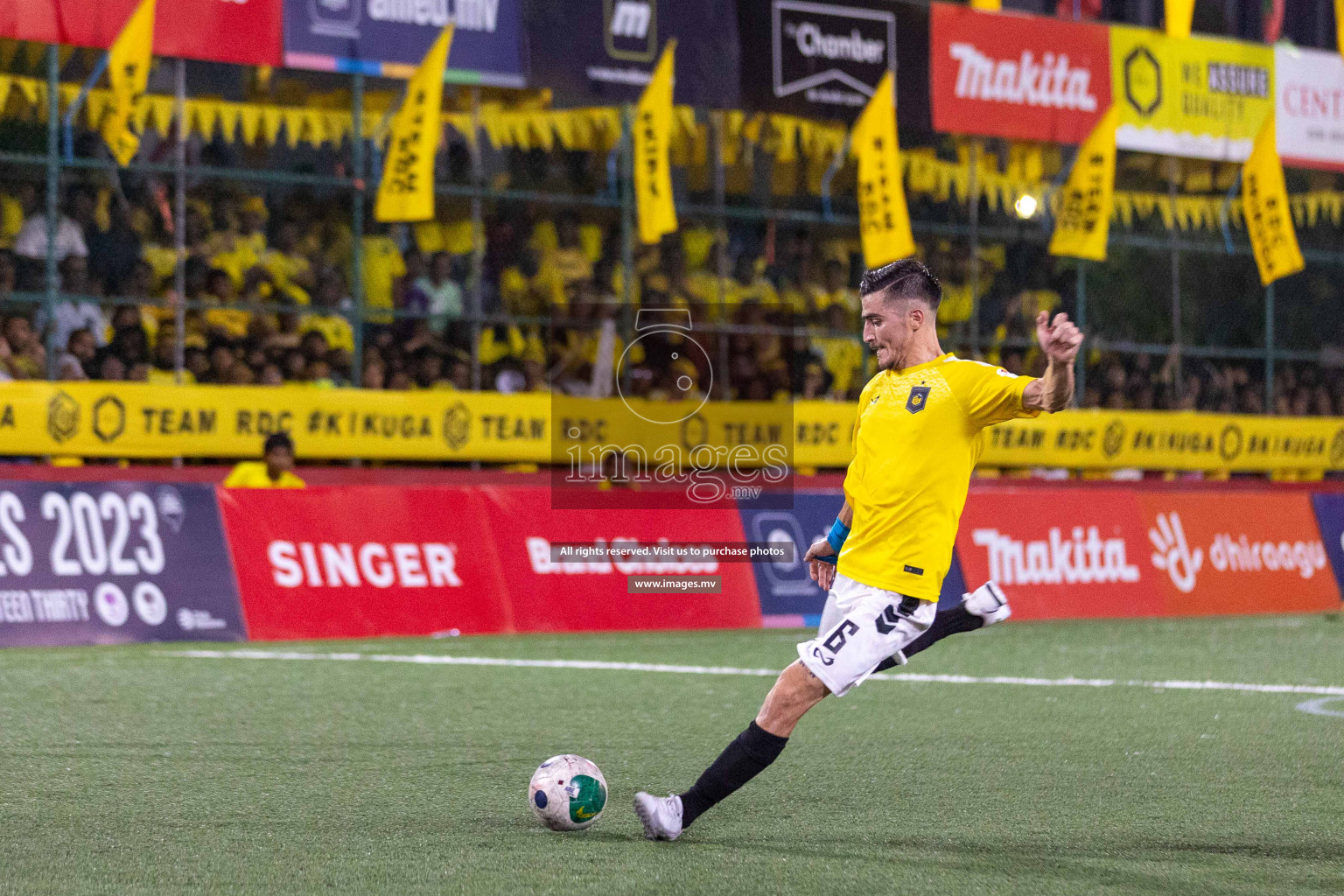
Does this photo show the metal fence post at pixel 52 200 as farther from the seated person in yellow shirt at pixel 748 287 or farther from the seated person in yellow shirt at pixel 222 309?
the seated person in yellow shirt at pixel 748 287

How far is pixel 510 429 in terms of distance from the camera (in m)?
18.0

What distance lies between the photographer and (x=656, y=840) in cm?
623

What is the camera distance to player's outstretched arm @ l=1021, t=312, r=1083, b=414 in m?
5.60

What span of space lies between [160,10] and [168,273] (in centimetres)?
268

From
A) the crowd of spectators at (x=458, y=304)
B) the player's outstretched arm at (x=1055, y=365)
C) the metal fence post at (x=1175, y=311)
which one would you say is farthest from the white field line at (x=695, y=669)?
the metal fence post at (x=1175, y=311)

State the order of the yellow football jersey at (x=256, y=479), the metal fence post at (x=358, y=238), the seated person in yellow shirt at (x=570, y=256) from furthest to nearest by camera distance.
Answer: the seated person in yellow shirt at (x=570, y=256) → the metal fence post at (x=358, y=238) → the yellow football jersey at (x=256, y=479)

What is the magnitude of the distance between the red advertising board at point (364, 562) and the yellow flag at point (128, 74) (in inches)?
132

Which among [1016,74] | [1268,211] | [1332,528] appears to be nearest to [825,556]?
[1332,528]

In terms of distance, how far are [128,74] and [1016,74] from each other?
34.3 ft

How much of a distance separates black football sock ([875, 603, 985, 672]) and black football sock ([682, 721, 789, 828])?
49cm

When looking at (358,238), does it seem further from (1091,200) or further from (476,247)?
(1091,200)

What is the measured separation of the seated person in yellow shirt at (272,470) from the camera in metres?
15.4

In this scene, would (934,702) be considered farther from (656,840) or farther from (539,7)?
(539,7)

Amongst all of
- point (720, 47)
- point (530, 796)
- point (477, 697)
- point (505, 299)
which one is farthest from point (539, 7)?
point (530, 796)
